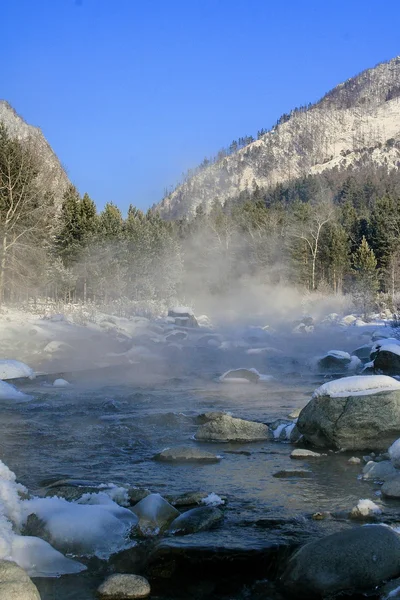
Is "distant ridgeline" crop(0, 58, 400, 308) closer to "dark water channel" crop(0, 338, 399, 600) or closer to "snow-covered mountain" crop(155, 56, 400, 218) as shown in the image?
"dark water channel" crop(0, 338, 399, 600)

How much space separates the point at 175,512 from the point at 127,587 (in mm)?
1099

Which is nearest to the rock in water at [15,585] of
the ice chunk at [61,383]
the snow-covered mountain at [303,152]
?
the ice chunk at [61,383]

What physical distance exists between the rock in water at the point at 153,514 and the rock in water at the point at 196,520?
0.25 ft

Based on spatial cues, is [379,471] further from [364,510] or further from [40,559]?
[40,559]

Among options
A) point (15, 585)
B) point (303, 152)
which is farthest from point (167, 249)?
point (303, 152)

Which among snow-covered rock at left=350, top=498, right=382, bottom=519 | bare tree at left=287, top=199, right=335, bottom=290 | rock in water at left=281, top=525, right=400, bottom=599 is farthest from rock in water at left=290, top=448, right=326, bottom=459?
bare tree at left=287, top=199, right=335, bottom=290

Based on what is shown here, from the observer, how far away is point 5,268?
24.3 meters

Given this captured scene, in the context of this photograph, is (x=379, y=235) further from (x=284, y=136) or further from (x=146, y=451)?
(x=284, y=136)

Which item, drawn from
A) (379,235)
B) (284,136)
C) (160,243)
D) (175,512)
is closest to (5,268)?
(175,512)

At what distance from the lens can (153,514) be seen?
456 centimetres

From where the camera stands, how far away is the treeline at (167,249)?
25.2 metres

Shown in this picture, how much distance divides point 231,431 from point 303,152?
169 meters

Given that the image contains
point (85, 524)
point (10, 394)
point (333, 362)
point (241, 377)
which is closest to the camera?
point (85, 524)

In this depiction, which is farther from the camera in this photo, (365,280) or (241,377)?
(365,280)
